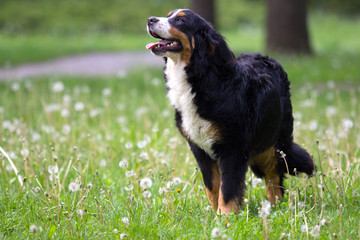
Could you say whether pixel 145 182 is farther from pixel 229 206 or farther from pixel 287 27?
pixel 287 27

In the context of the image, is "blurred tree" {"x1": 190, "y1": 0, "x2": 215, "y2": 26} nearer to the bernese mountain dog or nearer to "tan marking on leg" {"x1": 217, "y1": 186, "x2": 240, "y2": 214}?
the bernese mountain dog

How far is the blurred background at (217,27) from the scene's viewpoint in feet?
43.2

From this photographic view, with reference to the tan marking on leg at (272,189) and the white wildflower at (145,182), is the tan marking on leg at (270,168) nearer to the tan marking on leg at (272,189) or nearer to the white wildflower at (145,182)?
the tan marking on leg at (272,189)

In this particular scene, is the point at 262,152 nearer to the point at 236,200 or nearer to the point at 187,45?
the point at 236,200

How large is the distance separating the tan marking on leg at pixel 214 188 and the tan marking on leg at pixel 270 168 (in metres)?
0.33

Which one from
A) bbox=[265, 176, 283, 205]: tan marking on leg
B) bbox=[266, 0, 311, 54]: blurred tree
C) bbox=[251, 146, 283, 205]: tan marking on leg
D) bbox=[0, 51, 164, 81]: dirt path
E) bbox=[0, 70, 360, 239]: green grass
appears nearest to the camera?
bbox=[0, 70, 360, 239]: green grass

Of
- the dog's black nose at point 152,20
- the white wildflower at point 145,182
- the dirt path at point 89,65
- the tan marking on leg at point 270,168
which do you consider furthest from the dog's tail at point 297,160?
the dirt path at point 89,65

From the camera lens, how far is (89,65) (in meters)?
14.3

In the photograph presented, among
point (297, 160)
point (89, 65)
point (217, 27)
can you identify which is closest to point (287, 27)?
point (89, 65)

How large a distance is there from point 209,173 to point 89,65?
10.9 metres

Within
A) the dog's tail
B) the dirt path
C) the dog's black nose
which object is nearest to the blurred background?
the dirt path

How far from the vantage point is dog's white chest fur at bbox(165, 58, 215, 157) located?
365 centimetres

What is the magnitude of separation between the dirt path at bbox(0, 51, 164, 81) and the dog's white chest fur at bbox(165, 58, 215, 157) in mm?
7971

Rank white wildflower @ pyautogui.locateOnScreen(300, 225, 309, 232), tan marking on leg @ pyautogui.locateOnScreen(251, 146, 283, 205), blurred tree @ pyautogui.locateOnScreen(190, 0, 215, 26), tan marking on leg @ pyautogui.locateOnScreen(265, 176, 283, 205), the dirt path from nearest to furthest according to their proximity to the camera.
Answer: white wildflower @ pyautogui.locateOnScreen(300, 225, 309, 232)
tan marking on leg @ pyautogui.locateOnScreen(251, 146, 283, 205)
tan marking on leg @ pyautogui.locateOnScreen(265, 176, 283, 205)
the dirt path
blurred tree @ pyautogui.locateOnScreen(190, 0, 215, 26)
